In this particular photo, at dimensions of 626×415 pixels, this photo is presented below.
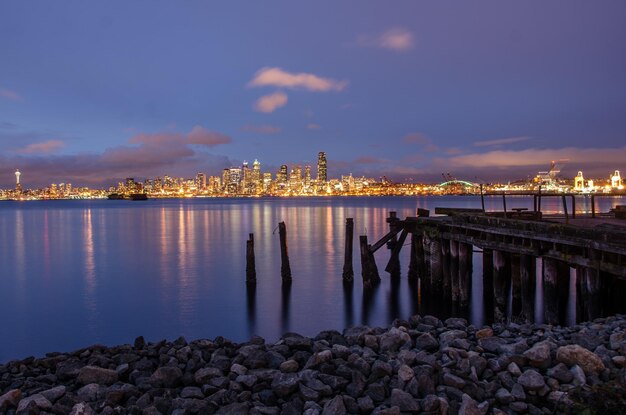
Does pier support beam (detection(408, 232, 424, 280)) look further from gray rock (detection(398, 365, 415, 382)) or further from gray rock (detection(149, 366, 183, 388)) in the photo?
gray rock (detection(149, 366, 183, 388))

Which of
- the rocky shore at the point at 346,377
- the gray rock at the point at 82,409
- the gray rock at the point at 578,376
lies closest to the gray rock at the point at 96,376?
the rocky shore at the point at 346,377

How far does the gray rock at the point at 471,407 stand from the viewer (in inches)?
284

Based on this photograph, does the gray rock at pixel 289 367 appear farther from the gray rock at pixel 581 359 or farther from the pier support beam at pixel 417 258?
the pier support beam at pixel 417 258

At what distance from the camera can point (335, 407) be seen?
725 centimetres

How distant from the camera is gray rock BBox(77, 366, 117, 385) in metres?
8.76

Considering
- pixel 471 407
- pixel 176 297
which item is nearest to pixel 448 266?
pixel 176 297

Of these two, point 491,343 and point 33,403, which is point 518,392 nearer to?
point 491,343

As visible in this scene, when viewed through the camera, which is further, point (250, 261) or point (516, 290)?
point (250, 261)

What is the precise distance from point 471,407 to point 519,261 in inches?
489

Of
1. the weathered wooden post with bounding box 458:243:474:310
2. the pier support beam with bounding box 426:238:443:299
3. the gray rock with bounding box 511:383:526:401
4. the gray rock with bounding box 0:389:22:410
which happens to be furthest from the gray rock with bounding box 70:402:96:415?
the pier support beam with bounding box 426:238:443:299

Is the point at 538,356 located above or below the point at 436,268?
above

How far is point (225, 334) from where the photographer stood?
19.2 metres

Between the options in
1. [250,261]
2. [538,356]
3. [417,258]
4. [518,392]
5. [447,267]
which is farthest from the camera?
[417,258]

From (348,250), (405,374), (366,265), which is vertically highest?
(348,250)
